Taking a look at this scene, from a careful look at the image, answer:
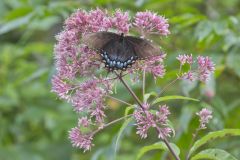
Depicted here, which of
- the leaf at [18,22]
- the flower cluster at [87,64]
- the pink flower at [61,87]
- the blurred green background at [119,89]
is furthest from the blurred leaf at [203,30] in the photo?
the leaf at [18,22]

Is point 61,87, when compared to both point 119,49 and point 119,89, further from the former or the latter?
point 119,89

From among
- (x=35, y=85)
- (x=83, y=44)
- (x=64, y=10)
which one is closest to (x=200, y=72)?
(x=83, y=44)

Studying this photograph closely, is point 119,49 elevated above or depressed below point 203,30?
below

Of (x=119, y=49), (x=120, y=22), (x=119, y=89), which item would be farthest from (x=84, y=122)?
(x=119, y=89)

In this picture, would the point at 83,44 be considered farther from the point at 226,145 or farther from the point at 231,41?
the point at 226,145

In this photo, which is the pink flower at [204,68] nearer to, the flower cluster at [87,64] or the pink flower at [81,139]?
the flower cluster at [87,64]

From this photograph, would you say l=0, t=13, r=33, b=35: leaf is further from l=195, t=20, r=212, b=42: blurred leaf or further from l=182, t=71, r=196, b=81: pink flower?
l=182, t=71, r=196, b=81: pink flower
